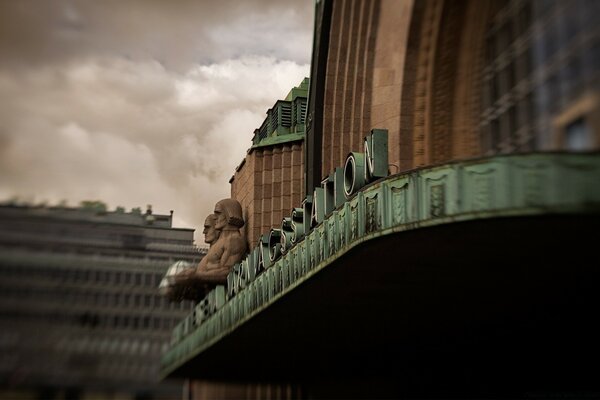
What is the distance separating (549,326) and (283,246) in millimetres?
5530

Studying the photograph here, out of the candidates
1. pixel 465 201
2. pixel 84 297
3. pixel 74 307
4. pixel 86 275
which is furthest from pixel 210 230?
pixel 465 201

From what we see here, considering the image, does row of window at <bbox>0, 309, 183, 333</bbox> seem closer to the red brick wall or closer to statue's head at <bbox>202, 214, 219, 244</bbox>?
statue's head at <bbox>202, 214, 219, 244</bbox>

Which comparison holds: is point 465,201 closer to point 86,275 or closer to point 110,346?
point 86,275

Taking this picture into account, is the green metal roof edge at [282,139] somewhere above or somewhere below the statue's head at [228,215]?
above

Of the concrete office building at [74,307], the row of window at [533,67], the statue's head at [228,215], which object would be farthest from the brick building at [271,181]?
the row of window at [533,67]

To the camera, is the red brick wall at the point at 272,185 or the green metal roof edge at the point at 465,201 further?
the red brick wall at the point at 272,185

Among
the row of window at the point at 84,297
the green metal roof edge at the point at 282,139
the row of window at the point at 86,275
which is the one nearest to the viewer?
the row of window at the point at 86,275

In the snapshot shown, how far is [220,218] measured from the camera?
31.4m

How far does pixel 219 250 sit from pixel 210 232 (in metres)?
0.95

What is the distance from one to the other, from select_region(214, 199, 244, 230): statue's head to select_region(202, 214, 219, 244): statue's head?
0.15 meters

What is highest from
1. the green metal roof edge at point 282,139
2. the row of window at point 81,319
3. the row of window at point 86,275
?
the green metal roof edge at point 282,139

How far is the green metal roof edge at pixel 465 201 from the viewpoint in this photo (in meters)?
10.3

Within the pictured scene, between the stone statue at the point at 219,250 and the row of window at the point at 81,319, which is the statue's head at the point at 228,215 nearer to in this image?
the stone statue at the point at 219,250

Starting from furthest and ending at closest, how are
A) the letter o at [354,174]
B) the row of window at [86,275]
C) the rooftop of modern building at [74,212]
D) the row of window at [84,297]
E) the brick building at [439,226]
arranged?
the row of window at [84,297] → the row of window at [86,275] → the rooftop of modern building at [74,212] → the letter o at [354,174] → the brick building at [439,226]
